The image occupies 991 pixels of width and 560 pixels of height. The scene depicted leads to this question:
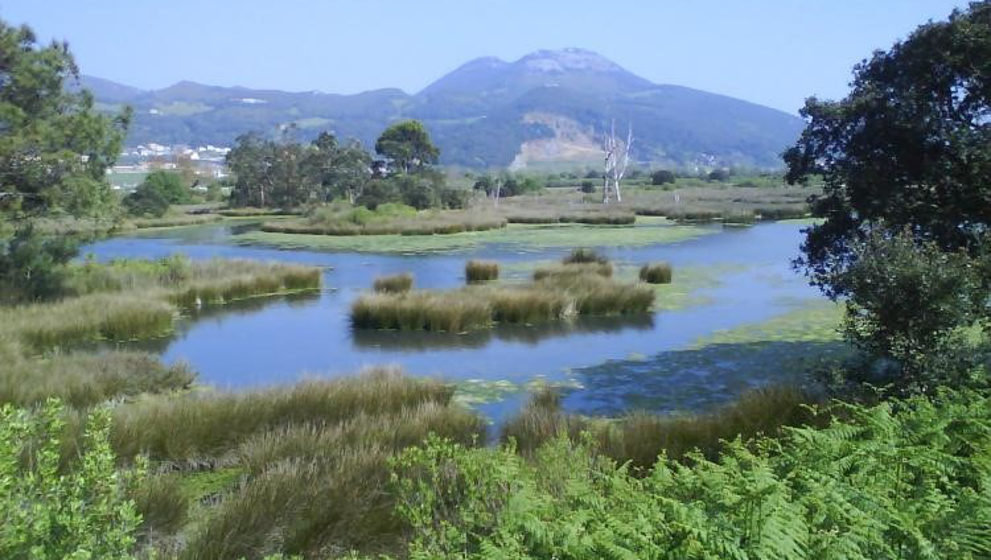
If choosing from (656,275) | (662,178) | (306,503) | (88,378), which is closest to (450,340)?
(88,378)

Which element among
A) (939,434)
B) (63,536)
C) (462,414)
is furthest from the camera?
(462,414)

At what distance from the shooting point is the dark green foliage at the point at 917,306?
894 centimetres

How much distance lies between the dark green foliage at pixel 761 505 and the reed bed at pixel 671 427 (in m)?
1.73

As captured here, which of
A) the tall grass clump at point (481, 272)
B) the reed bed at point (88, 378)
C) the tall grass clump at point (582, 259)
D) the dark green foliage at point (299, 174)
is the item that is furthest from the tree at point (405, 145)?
the reed bed at point (88, 378)

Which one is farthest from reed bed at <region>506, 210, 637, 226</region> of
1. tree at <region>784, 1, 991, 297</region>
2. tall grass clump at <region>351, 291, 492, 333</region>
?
tree at <region>784, 1, 991, 297</region>

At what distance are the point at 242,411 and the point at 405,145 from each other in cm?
6249

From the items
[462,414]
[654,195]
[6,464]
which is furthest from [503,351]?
[654,195]

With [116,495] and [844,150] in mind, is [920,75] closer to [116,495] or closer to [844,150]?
[844,150]

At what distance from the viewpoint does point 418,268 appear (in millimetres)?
28891

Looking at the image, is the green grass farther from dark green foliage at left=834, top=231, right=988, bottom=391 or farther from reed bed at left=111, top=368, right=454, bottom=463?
dark green foliage at left=834, top=231, right=988, bottom=391

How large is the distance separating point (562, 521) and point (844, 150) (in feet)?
33.8

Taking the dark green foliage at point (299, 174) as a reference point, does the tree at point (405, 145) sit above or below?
above

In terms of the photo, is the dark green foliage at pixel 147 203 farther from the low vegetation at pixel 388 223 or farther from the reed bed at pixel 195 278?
the reed bed at pixel 195 278

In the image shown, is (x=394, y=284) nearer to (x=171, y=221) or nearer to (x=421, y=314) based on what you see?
(x=421, y=314)
